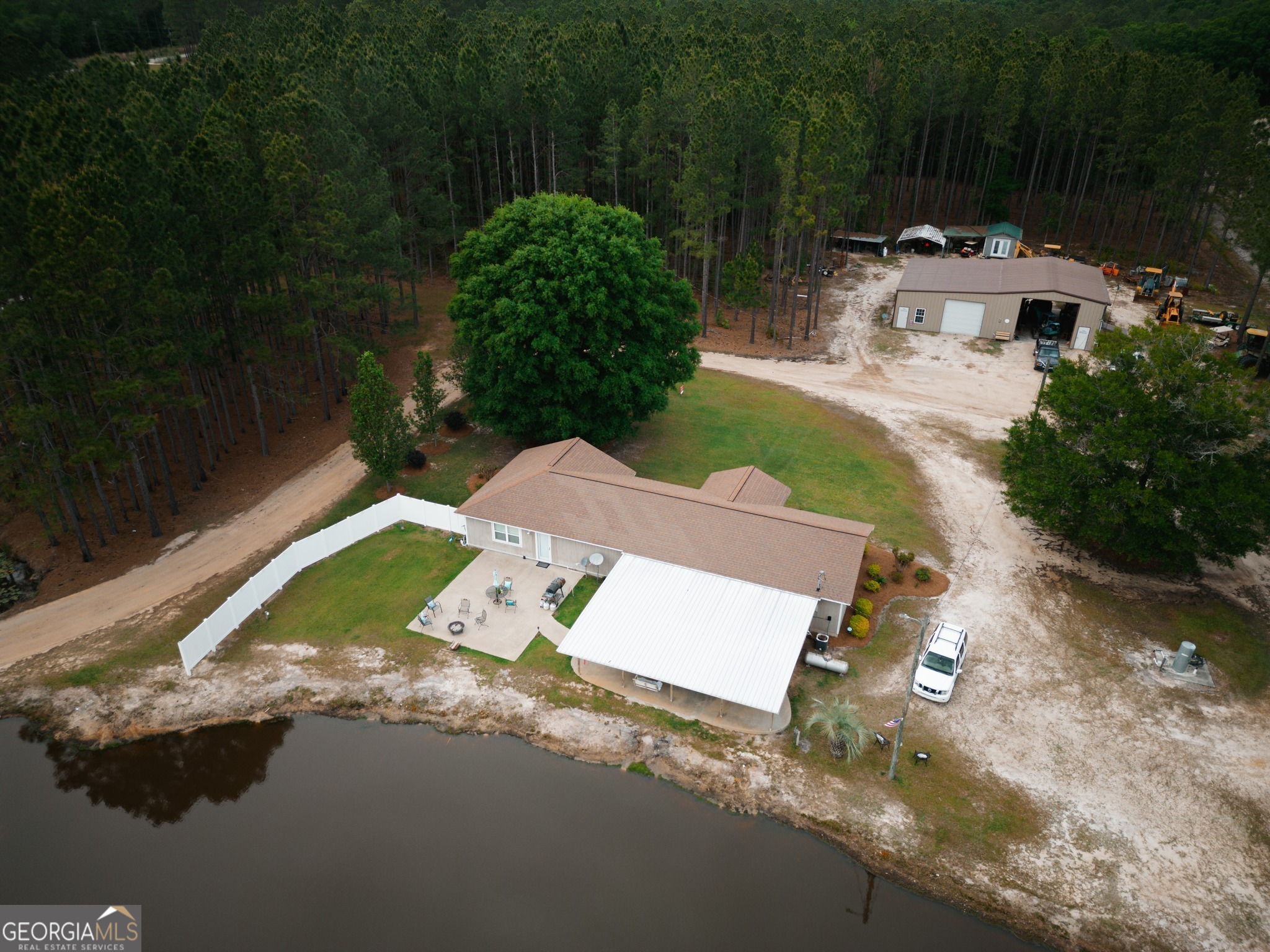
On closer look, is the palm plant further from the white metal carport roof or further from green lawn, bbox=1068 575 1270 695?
green lawn, bbox=1068 575 1270 695

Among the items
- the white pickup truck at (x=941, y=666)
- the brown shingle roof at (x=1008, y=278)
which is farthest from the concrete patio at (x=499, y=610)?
the brown shingle roof at (x=1008, y=278)

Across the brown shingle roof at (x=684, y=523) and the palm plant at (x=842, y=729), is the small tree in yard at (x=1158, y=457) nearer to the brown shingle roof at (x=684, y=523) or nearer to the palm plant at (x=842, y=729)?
the brown shingle roof at (x=684, y=523)

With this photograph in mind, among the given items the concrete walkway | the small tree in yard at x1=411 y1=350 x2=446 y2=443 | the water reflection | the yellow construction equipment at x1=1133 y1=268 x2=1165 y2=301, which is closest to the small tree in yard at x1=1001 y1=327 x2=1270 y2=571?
the concrete walkway

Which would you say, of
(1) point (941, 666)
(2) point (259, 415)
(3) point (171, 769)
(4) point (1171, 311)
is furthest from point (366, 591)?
(4) point (1171, 311)

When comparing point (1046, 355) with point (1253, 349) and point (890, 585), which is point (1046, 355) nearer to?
point (1253, 349)

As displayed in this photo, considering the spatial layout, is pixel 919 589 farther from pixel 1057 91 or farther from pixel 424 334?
pixel 1057 91
